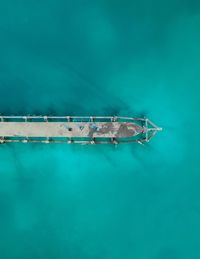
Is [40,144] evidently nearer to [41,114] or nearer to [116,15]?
[41,114]

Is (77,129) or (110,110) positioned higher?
(110,110)

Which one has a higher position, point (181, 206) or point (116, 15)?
point (116, 15)

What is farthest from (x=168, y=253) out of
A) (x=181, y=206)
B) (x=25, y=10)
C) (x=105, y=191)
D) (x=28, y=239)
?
(x=25, y=10)

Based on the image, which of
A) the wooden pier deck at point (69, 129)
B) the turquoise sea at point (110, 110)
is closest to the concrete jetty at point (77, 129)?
the wooden pier deck at point (69, 129)

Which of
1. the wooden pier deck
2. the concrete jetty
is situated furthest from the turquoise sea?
the wooden pier deck

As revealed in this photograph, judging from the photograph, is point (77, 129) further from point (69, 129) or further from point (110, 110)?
point (110, 110)

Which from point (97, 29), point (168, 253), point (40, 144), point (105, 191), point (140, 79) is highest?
point (97, 29)

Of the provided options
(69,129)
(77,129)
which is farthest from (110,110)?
(69,129)

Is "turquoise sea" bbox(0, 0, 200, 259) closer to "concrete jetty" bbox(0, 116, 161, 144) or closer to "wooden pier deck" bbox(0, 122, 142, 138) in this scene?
"concrete jetty" bbox(0, 116, 161, 144)
